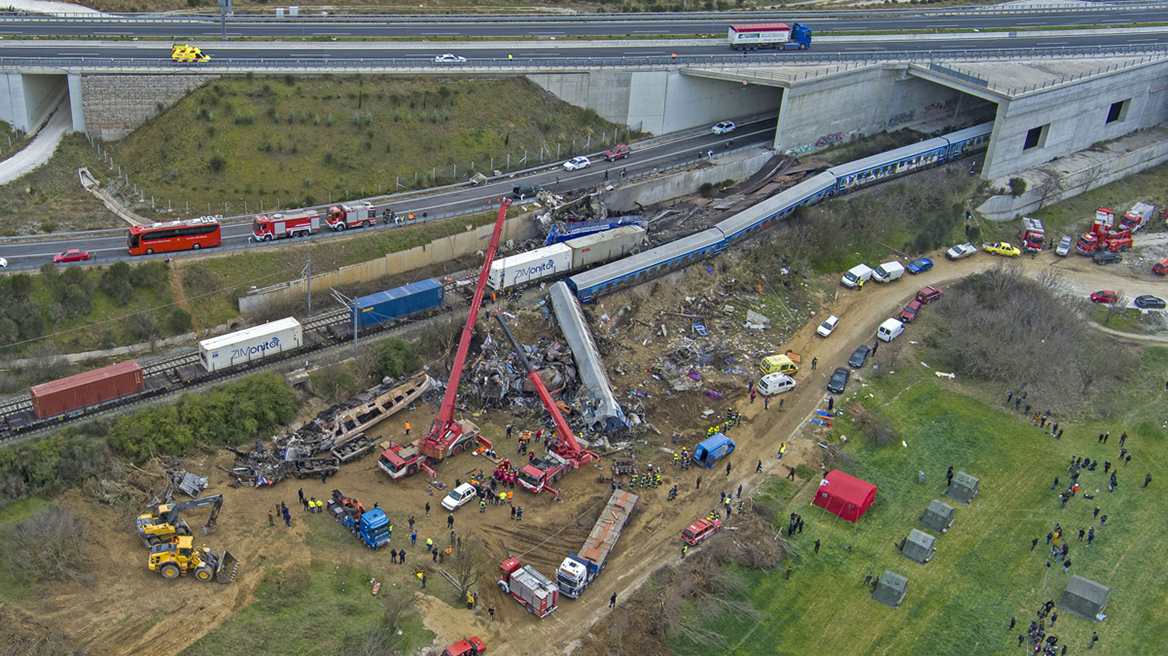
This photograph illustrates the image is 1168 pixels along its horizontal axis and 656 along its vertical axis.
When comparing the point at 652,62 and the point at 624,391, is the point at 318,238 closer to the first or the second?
the point at 624,391

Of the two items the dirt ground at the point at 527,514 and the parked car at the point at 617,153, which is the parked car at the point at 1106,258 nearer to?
the dirt ground at the point at 527,514

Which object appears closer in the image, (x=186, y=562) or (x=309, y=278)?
(x=186, y=562)

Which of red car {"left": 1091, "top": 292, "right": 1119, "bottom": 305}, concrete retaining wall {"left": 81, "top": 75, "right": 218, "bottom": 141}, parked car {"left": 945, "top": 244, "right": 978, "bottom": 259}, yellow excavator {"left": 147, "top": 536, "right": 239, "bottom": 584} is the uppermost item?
concrete retaining wall {"left": 81, "top": 75, "right": 218, "bottom": 141}

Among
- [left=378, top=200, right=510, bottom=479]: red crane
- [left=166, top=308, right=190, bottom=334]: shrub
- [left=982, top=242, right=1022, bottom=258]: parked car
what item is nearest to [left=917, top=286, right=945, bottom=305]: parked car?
[left=982, top=242, right=1022, bottom=258]: parked car

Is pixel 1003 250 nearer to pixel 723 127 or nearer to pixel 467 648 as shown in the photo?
pixel 723 127

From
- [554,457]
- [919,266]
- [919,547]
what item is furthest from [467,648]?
[919,266]

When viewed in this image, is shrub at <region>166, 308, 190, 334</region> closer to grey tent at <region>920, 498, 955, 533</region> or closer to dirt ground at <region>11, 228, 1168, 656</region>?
dirt ground at <region>11, 228, 1168, 656</region>

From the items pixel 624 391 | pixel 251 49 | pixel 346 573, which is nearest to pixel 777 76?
pixel 624 391
